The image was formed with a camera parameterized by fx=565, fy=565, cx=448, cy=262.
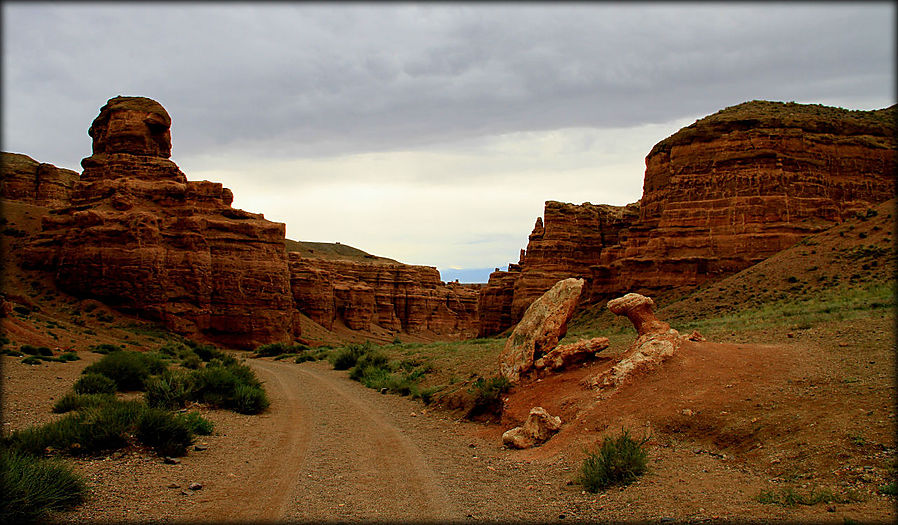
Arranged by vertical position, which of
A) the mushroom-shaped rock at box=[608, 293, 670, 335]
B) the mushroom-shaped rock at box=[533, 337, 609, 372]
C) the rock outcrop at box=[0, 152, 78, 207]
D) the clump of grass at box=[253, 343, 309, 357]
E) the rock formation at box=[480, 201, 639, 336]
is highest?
the rock outcrop at box=[0, 152, 78, 207]

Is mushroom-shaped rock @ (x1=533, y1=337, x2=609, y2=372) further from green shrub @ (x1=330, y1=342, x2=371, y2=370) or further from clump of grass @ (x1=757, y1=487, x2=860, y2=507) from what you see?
green shrub @ (x1=330, y1=342, x2=371, y2=370)

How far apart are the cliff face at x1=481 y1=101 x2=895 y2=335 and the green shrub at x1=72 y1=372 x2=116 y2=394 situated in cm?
3581

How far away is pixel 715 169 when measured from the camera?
41.0 meters

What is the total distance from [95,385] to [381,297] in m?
79.9

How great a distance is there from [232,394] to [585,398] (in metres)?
10.3

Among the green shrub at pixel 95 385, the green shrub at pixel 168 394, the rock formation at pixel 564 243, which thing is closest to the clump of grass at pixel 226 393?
the green shrub at pixel 168 394

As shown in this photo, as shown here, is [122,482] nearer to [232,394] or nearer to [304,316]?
[232,394]

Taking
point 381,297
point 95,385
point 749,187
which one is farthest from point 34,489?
point 381,297

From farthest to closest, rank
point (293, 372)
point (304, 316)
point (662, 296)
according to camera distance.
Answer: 1. point (304, 316)
2. point (662, 296)
3. point (293, 372)

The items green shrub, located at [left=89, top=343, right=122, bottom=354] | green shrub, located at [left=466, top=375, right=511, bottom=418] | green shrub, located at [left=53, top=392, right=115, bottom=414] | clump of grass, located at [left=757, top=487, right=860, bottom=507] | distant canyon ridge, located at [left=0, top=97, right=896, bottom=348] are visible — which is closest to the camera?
clump of grass, located at [left=757, top=487, right=860, bottom=507]

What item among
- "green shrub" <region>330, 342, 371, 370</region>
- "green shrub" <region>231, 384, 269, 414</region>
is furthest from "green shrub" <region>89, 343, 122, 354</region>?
"green shrub" <region>231, 384, 269, 414</region>

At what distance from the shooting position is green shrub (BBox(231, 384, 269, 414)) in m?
15.9

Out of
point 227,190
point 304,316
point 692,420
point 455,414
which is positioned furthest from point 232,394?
point 304,316

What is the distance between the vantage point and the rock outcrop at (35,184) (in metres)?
65.4
